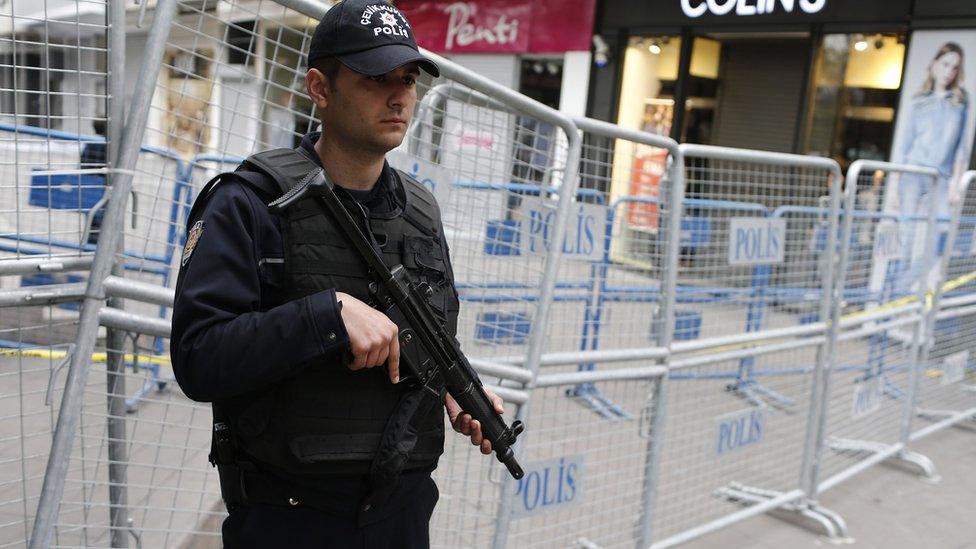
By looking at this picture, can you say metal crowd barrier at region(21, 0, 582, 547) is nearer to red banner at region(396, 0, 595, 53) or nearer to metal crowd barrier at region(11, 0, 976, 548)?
metal crowd barrier at region(11, 0, 976, 548)

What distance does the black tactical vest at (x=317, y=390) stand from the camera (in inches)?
65.3

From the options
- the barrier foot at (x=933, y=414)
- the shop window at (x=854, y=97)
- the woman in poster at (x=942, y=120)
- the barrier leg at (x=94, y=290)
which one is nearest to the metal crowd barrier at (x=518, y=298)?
the barrier leg at (x=94, y=290)

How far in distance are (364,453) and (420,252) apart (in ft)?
1.50

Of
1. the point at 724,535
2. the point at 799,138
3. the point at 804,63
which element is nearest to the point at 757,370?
the point at 724,535

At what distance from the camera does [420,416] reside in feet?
5.99

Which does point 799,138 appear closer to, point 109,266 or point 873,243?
point 873,243

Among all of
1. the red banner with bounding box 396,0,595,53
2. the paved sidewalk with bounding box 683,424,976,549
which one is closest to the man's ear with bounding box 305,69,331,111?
the paved sidewalk with bounding box 683,424,976,549

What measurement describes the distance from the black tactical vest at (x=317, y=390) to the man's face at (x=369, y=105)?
0.37ft

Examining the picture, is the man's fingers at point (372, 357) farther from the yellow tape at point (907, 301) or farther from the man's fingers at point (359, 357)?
the yellow tape at point (907, 301)

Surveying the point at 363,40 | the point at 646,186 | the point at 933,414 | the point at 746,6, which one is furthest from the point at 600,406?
the point at 746,6

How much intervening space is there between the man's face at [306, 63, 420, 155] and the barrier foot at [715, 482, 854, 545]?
136 inches

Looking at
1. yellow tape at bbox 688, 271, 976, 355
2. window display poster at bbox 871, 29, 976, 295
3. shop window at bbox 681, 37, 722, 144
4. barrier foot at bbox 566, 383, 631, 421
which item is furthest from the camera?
shop window at bbox 681, 37, 722, 144

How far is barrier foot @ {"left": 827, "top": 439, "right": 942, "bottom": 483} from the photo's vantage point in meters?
5.57

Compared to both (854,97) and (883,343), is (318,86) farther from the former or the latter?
(854,97)
